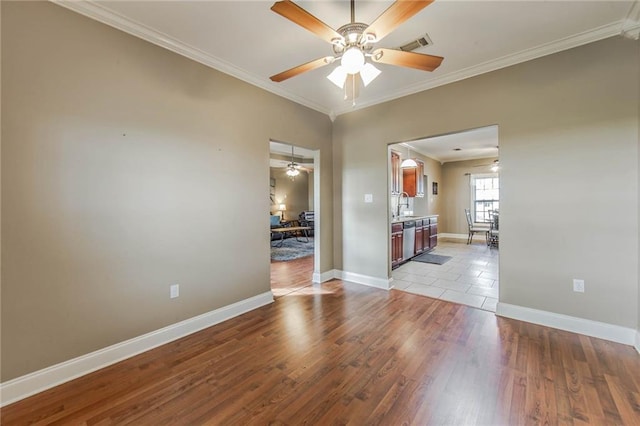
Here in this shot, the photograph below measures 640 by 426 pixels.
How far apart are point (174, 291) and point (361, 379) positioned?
6.08 ft

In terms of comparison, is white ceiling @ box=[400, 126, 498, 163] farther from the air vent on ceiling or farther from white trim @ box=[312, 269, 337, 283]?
white trim @ box=[312, 269, 337, 283]

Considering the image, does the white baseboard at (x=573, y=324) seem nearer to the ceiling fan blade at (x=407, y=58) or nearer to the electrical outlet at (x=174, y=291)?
the ceiling fan blade at (x=407, y=58)

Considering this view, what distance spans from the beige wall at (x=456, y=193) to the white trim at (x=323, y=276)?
6.30 meters

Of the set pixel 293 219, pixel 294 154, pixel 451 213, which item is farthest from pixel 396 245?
pixel 293 219

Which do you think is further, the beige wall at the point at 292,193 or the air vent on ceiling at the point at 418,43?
the beige wall at the point at 292,193

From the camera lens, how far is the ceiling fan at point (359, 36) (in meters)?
1.44

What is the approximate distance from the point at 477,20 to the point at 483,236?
8.16 m

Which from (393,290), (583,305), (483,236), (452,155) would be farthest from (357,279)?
(483,236)

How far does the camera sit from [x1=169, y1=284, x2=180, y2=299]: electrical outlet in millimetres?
2471

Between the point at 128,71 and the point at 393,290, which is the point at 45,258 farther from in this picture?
the point at 393,290

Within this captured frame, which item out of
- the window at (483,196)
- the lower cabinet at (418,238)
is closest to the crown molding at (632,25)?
the lower cabinet at (418,238)

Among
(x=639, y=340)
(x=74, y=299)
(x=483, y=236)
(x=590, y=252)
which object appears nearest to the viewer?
(x=74, y=299)

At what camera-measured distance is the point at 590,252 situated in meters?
2.45

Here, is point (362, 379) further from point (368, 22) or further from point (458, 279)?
point (458, 279)
